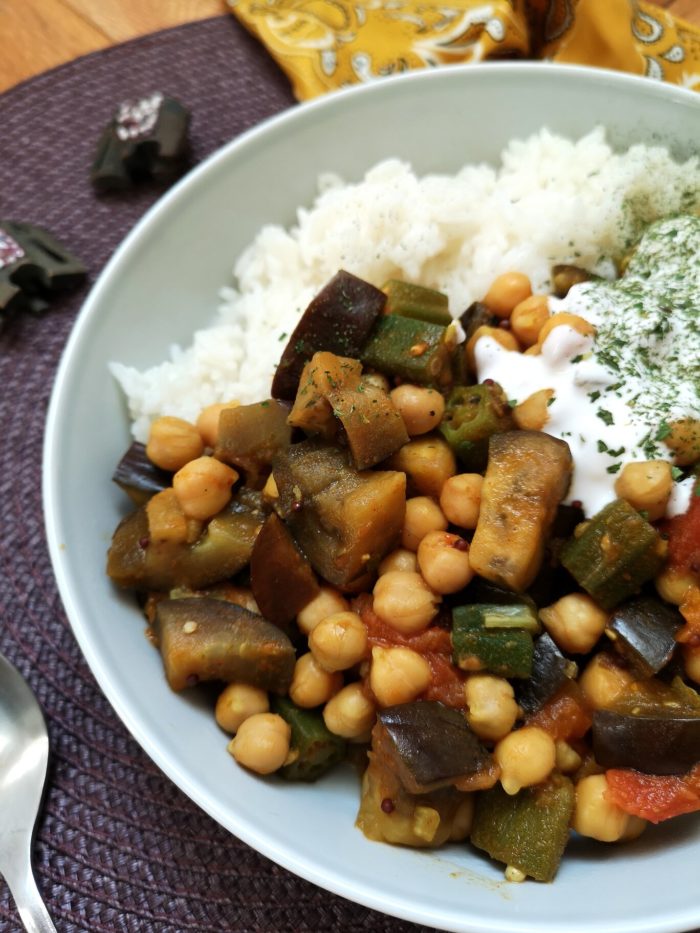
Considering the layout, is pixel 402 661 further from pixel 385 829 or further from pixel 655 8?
pixel 655 8

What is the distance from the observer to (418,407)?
8.04 feet

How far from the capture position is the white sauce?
2330 millimetres

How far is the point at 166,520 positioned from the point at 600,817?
57.9 inches

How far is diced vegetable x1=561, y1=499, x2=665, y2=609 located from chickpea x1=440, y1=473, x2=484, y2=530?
1.04 ft

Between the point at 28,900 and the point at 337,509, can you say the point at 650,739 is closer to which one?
the point at 337,509

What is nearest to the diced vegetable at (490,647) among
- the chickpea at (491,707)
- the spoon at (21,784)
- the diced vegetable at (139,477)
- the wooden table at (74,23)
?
the chickpea at (491,707)

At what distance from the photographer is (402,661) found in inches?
86.3

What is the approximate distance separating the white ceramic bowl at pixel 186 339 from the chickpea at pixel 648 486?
0.85m

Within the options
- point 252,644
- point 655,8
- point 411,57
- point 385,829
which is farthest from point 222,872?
point 655,8

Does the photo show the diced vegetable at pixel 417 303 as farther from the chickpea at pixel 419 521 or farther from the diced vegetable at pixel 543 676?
the diced vegetable at pixel 543 676

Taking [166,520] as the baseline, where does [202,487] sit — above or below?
above

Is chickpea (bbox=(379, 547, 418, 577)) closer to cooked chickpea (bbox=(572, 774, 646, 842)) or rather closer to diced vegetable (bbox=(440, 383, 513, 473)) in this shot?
diced vegetable (bbox=(440, 383, 513, 473))

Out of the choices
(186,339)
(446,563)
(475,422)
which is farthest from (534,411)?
(186,339)

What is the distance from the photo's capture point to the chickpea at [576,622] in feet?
7.35
